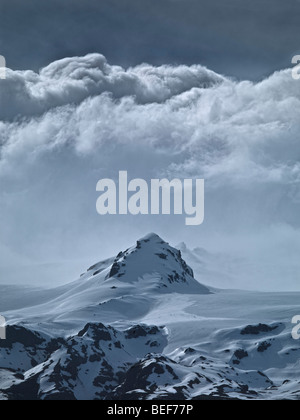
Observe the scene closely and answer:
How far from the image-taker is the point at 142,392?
197250 millimetres
